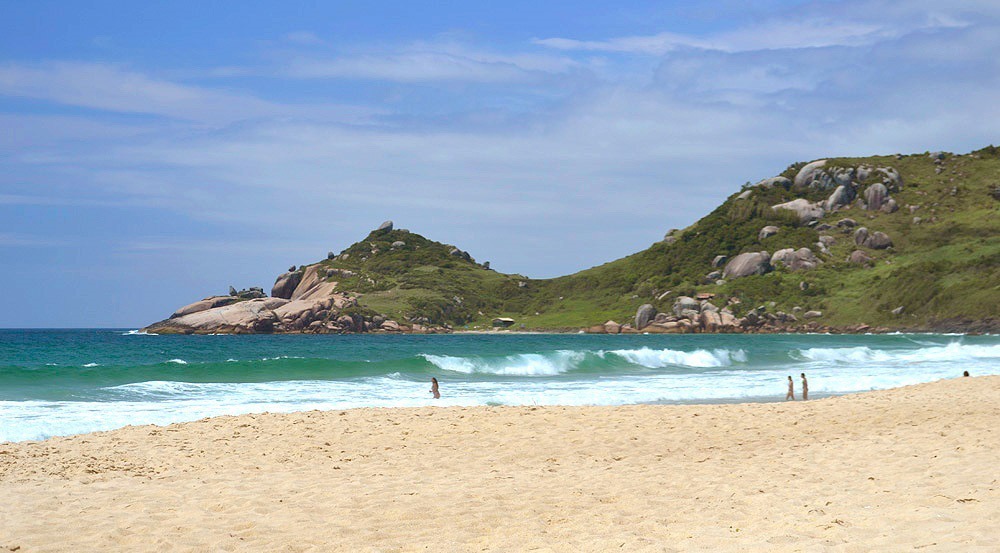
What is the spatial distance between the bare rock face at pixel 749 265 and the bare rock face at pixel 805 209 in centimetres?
1340

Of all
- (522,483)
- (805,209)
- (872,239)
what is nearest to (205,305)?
(805,209)

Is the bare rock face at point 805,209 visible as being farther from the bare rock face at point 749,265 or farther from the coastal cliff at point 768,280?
the bare rock face at point 749,265

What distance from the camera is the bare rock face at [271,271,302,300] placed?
16588 centimetres

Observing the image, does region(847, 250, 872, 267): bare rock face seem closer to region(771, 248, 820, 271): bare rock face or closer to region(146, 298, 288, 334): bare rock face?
region(771, 248, 820, 271): bare rock face

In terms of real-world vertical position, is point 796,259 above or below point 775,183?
below

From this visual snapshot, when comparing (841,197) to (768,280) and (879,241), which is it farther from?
(768,280)

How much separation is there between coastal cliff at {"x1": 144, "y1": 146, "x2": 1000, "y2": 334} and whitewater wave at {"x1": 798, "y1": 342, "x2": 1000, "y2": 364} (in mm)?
44219

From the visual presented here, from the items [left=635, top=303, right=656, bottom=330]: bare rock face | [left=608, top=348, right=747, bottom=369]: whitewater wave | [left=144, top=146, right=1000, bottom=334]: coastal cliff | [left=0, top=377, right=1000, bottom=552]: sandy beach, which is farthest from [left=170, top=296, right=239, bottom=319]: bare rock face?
[left=0, top=377, right=1000, bottom=552]: sandy beach

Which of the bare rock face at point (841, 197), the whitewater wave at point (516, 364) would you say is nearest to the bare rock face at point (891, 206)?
the bare rock face at point (841, 197)

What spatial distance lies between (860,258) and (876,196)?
17905 millimetres

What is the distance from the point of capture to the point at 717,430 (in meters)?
17.6

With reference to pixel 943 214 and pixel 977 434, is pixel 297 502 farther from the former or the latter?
pixel 943 214

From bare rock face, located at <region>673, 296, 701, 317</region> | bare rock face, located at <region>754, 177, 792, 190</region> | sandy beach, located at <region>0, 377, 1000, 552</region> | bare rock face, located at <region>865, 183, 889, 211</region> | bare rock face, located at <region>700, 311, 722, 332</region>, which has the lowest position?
sandy beach, located at <region>0, 377, 1000, 552</region>

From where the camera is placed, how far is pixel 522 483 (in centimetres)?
1236
